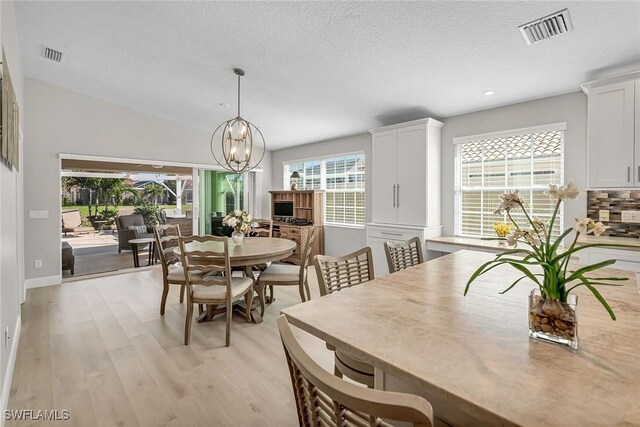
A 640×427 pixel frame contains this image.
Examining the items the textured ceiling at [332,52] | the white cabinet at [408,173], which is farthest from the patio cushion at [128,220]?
the white cabinet at [408,173]

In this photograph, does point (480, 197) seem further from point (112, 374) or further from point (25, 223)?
point (25, 223)

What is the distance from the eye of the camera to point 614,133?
115 inches

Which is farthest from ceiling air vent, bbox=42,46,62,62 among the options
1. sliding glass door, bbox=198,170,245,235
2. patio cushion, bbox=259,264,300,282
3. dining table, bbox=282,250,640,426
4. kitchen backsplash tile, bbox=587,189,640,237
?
kitchen backsplash tile, bbox=587,189,640,237

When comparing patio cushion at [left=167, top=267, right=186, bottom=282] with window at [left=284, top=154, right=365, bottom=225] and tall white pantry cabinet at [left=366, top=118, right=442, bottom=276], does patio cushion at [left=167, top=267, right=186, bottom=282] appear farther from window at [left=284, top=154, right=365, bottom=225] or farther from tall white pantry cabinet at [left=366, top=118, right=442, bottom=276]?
window at [left=284, top=154, right=365, bottom=225]

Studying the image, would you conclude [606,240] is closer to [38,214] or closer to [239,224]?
[239,224]

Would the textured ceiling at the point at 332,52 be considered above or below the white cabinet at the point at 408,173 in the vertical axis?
above

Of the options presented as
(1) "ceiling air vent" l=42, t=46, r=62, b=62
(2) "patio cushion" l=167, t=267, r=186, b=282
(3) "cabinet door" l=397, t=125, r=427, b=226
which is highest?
(1) "ceiling air vent" l=42, t=46, r=62, b=62

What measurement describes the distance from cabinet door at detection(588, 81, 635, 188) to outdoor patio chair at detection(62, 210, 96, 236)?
10399mm

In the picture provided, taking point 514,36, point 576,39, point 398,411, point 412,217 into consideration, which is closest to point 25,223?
point 412,217

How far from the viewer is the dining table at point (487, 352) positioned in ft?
2.31

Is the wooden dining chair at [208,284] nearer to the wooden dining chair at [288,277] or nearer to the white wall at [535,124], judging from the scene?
the wooden dining chair at [288,277]

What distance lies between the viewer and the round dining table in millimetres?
3029

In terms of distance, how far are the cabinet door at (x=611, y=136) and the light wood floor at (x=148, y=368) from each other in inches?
122

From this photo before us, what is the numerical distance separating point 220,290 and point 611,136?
13.0 feet
